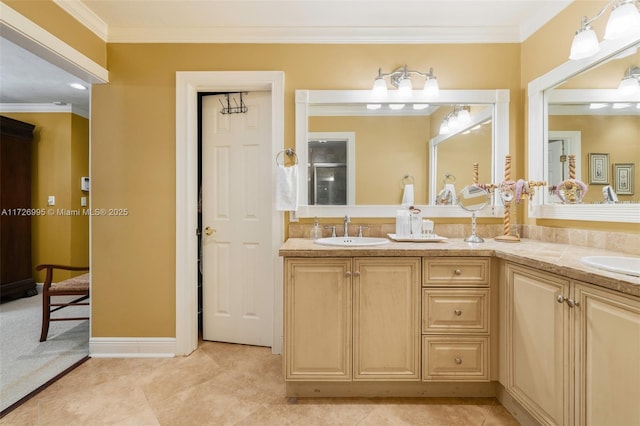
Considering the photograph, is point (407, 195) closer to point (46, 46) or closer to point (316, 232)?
point (316, 232)

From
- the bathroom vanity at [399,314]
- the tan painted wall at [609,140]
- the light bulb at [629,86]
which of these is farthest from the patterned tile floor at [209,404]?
the light bulb at [629,86]

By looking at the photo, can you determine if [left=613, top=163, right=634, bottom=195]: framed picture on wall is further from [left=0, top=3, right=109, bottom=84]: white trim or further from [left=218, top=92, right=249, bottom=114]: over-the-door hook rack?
[left=0, top=3, right=109, bottom=84]: white trim

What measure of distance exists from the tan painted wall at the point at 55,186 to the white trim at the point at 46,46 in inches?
80.4

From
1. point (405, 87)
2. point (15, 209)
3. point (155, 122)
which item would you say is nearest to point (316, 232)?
point (405, 87)

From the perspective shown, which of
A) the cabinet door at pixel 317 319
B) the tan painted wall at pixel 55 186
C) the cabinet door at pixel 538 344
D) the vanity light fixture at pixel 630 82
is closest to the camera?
the cabinet door at pixel 538 344

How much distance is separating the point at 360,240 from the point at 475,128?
122 centimetres

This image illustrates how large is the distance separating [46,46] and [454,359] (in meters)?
2.98

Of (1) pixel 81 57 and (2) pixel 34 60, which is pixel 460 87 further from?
(2) pixel 34 60

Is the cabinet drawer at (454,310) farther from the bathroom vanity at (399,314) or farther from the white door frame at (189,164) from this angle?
the white door frame at (189,164)

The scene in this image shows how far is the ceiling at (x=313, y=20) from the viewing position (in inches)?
77.0

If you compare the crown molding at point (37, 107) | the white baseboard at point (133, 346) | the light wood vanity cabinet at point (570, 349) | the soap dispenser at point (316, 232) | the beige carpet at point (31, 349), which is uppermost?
the crown molding at point (37, 107)

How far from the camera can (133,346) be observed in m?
2.23

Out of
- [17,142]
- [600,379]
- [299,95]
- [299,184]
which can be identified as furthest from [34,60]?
[600,379]

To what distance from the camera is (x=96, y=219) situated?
224 centimetres
